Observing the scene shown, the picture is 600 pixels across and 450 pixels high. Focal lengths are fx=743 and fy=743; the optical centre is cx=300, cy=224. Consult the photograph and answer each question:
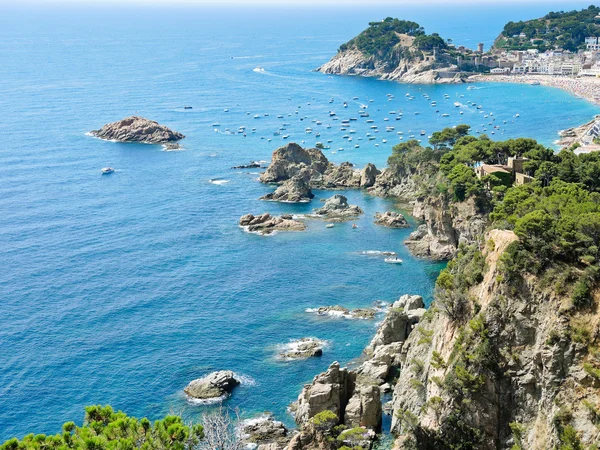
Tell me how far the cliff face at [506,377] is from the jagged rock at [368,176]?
7359 centimetres

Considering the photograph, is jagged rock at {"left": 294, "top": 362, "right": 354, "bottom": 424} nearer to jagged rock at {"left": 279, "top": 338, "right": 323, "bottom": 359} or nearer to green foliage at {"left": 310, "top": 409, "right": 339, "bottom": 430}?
green foliage at {"left": 310, "top": 409, "right": 339, "bottom": 430}

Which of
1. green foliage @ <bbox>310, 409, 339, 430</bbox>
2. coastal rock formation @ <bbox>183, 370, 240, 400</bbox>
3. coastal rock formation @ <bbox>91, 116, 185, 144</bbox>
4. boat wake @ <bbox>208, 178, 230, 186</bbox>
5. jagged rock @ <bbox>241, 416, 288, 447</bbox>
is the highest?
coastal rock formation @ <bbox>91, 116, 185, 144</bbox>

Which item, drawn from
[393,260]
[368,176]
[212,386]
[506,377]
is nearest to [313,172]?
[368,176]

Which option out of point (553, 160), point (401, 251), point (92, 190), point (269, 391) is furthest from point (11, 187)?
point (553, 160)

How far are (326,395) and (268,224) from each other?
52.7 metres

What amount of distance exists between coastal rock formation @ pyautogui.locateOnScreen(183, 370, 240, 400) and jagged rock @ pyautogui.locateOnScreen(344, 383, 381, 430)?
12.1m

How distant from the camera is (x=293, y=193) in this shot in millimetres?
119875

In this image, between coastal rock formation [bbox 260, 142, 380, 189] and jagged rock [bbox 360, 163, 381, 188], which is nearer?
jagged rock [bbox 360, 163, 381, 188]

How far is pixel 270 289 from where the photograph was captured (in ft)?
281

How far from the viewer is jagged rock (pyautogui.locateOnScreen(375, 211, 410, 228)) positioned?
10631cm

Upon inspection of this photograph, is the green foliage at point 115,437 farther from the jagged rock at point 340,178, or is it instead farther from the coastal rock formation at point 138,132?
the coastal rock formation at point 138,132

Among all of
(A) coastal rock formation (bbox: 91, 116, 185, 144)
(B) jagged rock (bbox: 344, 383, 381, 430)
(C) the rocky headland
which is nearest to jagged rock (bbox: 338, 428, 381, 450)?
(B) jagged rock (bbox: 344, 383, 381, 430)

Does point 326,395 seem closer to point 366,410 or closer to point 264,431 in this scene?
point 366,410

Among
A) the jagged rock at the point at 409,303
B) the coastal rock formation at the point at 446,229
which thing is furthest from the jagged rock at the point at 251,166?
the jagged rock at the point at 409,303
